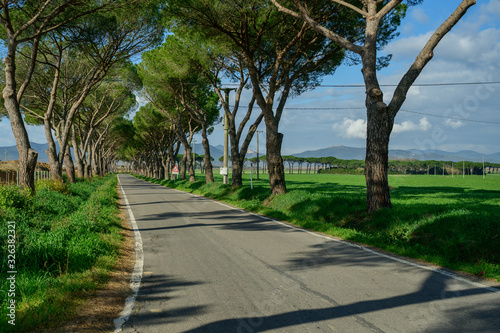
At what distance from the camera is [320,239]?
8.04m

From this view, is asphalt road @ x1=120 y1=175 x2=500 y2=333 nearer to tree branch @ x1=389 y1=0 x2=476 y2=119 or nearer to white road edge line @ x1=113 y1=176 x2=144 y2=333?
white road edge line @ x1=113 y1=176 x2=144 y2=333

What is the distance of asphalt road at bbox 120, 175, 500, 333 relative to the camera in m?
3.59

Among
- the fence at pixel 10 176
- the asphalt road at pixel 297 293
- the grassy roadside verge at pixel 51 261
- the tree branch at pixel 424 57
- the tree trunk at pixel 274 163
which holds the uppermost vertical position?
the tree branch at pixel 424 57

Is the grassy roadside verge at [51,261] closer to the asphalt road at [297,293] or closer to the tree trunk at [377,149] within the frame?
the asphalt road at [297,293]

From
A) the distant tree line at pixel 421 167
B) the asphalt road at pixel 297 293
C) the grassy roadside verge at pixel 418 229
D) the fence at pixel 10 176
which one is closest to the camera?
the asphalt road at pixel 297 293

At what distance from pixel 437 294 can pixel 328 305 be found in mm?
1484

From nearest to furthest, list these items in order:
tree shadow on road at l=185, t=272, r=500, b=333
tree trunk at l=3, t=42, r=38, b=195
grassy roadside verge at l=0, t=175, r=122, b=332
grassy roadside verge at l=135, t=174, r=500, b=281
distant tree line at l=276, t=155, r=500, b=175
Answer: tree shadow on road at l=185, t=272, r=500, b=333 < grassy roadside verge at l=0, t=175, r=122, b=332 < grassy roadside verge at l=135, t=174, r=500, b=281 < tree trunk at l=3, t=42, r=38, b=195 < distant tree line at l=276, t=155, r=500, b=175

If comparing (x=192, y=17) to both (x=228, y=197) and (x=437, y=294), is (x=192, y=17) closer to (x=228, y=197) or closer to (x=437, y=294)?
(x=228, y=197)

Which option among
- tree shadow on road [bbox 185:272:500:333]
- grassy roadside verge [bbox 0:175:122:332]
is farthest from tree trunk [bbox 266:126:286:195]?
tree shadow on road [bbox 185:272:500:333]

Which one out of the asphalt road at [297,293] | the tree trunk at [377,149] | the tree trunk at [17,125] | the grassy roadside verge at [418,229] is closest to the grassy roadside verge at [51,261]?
the asphalt road at [297,293]

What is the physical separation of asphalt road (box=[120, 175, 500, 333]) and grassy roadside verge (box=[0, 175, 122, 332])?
0.77 m

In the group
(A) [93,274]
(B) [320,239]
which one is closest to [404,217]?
(B) [320,239]

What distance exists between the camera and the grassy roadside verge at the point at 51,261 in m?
3.74

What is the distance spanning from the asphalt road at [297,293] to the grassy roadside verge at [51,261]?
0.77 metres
